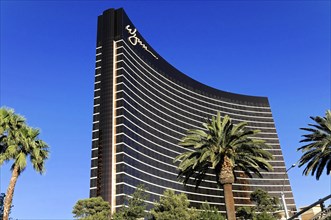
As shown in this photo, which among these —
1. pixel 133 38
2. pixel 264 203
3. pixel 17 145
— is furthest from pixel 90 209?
pixel 133 38

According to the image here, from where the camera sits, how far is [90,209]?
3061 inches

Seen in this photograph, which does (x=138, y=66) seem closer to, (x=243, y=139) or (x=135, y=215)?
(x=135, y=215)

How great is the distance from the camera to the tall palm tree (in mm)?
31031

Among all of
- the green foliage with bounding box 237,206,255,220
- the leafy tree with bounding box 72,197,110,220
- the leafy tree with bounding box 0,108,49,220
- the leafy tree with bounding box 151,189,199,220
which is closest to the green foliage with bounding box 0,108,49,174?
the leafy tree with bounding box 0,108,49,220

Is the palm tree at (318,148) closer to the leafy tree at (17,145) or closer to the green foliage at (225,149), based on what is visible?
the green foliage at (225,149)

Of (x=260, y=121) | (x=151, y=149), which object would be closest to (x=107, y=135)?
(x=151, y=149)

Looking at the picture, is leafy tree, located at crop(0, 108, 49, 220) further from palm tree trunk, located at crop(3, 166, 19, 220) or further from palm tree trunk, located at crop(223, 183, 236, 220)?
palm tree trunk, located at crop(223, 183, 236, 220)

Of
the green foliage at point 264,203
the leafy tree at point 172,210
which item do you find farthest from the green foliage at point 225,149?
the green foliage at point 264,203

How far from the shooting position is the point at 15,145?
2586 centimetres

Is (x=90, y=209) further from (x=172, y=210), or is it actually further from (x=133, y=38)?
(x=133, y=38)

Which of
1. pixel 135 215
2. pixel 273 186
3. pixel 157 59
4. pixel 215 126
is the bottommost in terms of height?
pixel 135 215

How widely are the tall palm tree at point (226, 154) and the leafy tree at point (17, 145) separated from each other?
1328 cm

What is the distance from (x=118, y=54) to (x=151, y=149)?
40.4 meters

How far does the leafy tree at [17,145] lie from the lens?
83.2 feet
